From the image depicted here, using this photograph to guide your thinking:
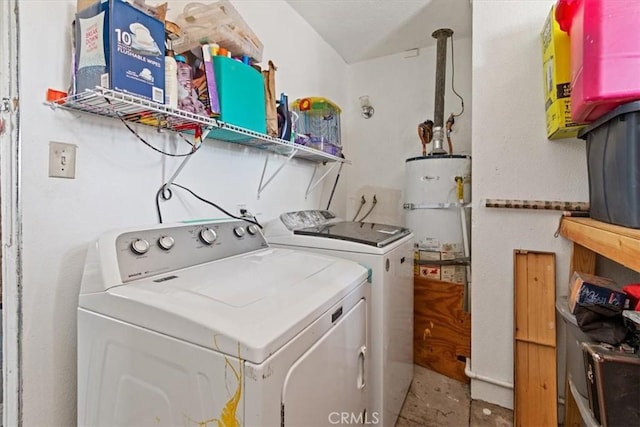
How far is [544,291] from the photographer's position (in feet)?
5.83

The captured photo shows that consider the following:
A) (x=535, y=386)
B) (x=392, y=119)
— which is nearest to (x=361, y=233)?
(x=535, y=386)

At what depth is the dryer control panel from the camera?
1055 millimetres

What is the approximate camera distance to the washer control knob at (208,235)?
1325 millimetres

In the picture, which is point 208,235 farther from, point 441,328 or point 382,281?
point 441,328

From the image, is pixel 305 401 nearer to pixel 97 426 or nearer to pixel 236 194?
pixel 97 426

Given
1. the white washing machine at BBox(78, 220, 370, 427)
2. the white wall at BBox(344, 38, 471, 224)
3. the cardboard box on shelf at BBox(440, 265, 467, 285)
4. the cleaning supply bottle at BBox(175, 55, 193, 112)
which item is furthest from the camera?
the white wall at BBox(344, 38, 471, 224)

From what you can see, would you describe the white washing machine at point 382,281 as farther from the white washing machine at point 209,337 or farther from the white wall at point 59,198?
the white wall at point 59,198

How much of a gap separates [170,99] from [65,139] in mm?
377

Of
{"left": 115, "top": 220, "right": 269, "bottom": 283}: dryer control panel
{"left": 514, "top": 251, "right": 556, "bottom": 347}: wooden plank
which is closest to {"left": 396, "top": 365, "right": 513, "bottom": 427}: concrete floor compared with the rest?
{"left": 514, "top": 251, "right": 556, "bottom": 347}: wooden plank

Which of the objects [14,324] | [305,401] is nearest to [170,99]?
[14,324]

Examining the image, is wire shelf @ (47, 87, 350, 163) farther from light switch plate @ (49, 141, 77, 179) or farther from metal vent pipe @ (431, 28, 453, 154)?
metal vent pipe @ (431, 28, 453, 154)

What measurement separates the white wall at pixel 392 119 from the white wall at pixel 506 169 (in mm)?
975

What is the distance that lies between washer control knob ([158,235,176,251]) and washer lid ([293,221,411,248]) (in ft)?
2.30

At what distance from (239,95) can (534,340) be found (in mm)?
1996
